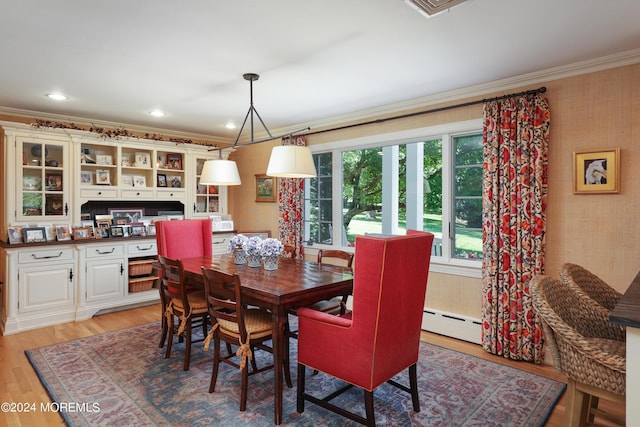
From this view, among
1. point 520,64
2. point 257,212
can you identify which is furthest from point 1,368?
point 520,64

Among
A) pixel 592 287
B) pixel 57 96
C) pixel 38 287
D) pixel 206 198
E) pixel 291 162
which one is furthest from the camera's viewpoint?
pixel 206 198

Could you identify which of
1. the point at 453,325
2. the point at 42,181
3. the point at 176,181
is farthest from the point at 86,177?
the point at 453,325

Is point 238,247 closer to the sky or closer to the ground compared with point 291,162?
closer to the ground

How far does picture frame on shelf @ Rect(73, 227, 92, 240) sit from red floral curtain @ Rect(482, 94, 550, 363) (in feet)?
14.7

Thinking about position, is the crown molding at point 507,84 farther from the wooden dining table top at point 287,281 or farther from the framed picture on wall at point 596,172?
the wooden dining table top at point 287,281

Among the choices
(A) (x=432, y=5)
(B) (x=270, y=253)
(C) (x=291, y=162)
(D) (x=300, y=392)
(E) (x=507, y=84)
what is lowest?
(D) (x=300, y=392)

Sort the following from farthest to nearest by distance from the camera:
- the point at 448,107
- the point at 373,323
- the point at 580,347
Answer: the point at 448,107
the point at 373,323
the point at 580,347

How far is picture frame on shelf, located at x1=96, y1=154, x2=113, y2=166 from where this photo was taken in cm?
476

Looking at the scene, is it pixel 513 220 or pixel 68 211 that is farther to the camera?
pixel 68 211

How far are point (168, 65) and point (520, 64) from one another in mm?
2855

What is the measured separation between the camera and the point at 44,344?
3.55m

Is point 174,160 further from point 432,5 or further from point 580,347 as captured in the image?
point 580,347

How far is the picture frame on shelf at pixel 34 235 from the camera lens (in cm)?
402

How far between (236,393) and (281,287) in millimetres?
880
